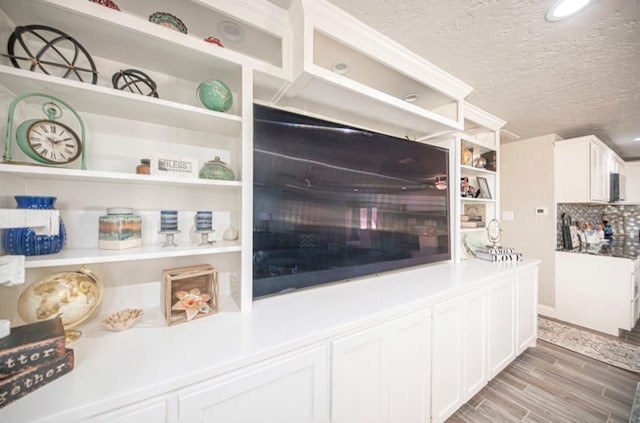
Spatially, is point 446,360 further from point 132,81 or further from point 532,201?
point 532,201

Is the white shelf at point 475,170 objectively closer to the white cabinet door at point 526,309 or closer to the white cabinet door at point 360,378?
the white cabinet door at point 526,309

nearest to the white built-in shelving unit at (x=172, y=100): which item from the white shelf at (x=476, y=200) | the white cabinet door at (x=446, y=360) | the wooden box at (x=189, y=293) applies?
the wooden box at (x=189, y=293)

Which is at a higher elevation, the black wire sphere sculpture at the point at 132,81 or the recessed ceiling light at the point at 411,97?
the recessed ceiling light at the point at 411,97

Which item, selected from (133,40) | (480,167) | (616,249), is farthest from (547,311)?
(133,40)

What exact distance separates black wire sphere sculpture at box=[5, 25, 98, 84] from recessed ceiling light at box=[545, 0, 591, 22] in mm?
2030

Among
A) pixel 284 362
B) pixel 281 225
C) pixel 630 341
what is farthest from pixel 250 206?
pixel 630 341

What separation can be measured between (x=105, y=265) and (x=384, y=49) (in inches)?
70.9

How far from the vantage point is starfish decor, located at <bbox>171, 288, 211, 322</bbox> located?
979 millimetres

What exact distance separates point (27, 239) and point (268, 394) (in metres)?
1.00

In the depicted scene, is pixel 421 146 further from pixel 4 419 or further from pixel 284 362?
pixel 4 419

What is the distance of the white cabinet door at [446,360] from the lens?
1305mm

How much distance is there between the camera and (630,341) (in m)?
2.39

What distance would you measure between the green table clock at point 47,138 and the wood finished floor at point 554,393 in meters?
2.42

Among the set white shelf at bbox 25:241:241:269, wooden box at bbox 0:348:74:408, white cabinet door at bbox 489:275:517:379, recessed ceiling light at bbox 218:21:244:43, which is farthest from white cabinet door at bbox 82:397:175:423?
white cabinet door at bbox 489:275:517:379
